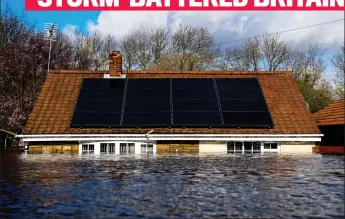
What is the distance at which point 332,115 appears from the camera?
3269 centimetres

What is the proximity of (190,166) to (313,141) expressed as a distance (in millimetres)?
10874

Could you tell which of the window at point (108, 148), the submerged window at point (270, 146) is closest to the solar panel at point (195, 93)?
the submerged window at point (270, 146)

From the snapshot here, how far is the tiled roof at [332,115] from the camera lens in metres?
30.9

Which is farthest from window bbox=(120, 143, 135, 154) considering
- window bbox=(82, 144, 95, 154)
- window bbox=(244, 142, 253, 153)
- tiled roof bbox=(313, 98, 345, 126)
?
tiled roof bbox=(313, 98, 345, 126)

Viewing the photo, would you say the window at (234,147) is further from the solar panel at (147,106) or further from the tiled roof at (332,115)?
the tiled roof at (332,115)

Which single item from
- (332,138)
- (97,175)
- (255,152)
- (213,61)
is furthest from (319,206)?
(213,61)

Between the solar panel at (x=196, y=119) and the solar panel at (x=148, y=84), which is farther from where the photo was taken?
the solar panel at (x=148, y=84)

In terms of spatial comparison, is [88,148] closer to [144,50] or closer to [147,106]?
[147,106]

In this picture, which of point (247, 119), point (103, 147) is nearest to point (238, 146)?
point (247, 119)

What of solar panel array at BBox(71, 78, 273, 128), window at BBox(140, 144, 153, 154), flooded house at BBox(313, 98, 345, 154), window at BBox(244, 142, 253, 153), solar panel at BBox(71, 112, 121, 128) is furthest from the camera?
flooded house at BBox(313, 98, 345, 154)

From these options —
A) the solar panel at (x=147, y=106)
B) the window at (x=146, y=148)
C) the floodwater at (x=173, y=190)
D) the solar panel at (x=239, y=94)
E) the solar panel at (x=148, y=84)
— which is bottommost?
the floodwater at (x=173, y=190)

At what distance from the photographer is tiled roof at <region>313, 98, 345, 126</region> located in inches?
1216

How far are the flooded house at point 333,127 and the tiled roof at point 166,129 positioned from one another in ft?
9.52

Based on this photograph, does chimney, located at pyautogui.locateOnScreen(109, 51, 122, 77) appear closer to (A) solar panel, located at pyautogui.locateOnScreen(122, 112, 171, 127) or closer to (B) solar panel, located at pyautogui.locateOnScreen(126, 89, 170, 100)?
(B) solar panel, located at pyautogui.locateOnScreen(126, 89, 170, 100)
